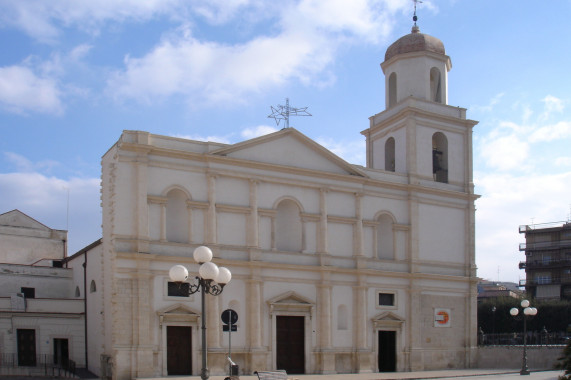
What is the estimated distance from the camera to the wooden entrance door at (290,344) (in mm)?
32344

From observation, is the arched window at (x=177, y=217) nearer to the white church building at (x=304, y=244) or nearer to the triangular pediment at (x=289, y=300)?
the white church building at (x=304, y=244)

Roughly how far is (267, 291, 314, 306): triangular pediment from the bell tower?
9.30m

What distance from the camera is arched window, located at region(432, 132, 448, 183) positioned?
39.0 meters

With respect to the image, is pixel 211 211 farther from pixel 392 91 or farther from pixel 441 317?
pixel 392 91

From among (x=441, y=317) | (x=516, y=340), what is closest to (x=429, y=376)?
(x=441, y=317)

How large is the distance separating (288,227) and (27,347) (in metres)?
13.6

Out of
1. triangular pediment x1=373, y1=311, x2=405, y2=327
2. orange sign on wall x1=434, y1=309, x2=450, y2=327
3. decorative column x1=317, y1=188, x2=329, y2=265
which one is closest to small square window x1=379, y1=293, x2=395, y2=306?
triangular pediment x1=373, y1=311, x2=405, y2=327

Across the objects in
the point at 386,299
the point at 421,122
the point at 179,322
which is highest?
the point at 421,122

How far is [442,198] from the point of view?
3828 cm

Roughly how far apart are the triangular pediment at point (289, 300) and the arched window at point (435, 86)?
1443 cm

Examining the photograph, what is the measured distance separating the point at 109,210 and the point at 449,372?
18454mm

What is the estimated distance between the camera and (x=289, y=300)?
107 ft

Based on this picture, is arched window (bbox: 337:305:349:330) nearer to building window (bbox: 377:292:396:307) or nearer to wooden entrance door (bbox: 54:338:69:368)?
building window (bbox: 377:292:396:307)

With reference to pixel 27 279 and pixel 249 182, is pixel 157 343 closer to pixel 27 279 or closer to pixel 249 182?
pixel 249 182
